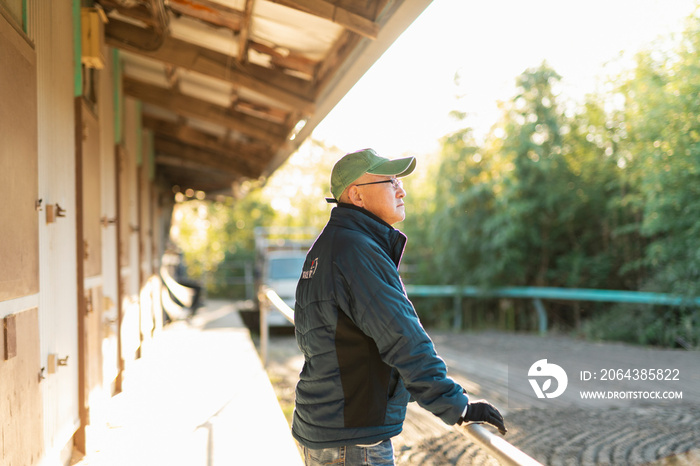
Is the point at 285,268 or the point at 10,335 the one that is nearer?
the point at 10,335

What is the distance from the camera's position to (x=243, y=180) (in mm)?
13422

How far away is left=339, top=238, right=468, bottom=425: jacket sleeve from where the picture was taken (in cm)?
182

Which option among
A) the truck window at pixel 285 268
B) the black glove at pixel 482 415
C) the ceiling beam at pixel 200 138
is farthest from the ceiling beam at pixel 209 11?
the truck window at pixel 285 268

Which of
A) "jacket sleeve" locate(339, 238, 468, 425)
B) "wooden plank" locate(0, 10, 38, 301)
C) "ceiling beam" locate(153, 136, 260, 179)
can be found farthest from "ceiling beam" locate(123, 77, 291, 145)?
"jacket sleeve" locate(339, 238, 468, 425)

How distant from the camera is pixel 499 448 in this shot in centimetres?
164

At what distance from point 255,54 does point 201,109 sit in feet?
8.07

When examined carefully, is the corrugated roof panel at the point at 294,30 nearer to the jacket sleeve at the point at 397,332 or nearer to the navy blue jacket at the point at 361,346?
the navy blue jacket at the point at 361,346

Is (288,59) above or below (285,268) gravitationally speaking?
above

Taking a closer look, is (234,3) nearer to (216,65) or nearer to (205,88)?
Result: (216,65)

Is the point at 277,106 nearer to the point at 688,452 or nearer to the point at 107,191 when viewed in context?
the point at 107,191

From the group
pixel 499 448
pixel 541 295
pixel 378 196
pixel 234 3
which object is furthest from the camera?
pixel 541 295

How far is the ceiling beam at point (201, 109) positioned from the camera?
7859mm

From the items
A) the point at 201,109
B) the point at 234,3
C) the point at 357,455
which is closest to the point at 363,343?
the point at 357,455

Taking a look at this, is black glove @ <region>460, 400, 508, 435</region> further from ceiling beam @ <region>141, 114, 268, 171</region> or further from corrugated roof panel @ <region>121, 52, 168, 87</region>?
ceiling beam @ <region>141, 114, 268, 171</region>
